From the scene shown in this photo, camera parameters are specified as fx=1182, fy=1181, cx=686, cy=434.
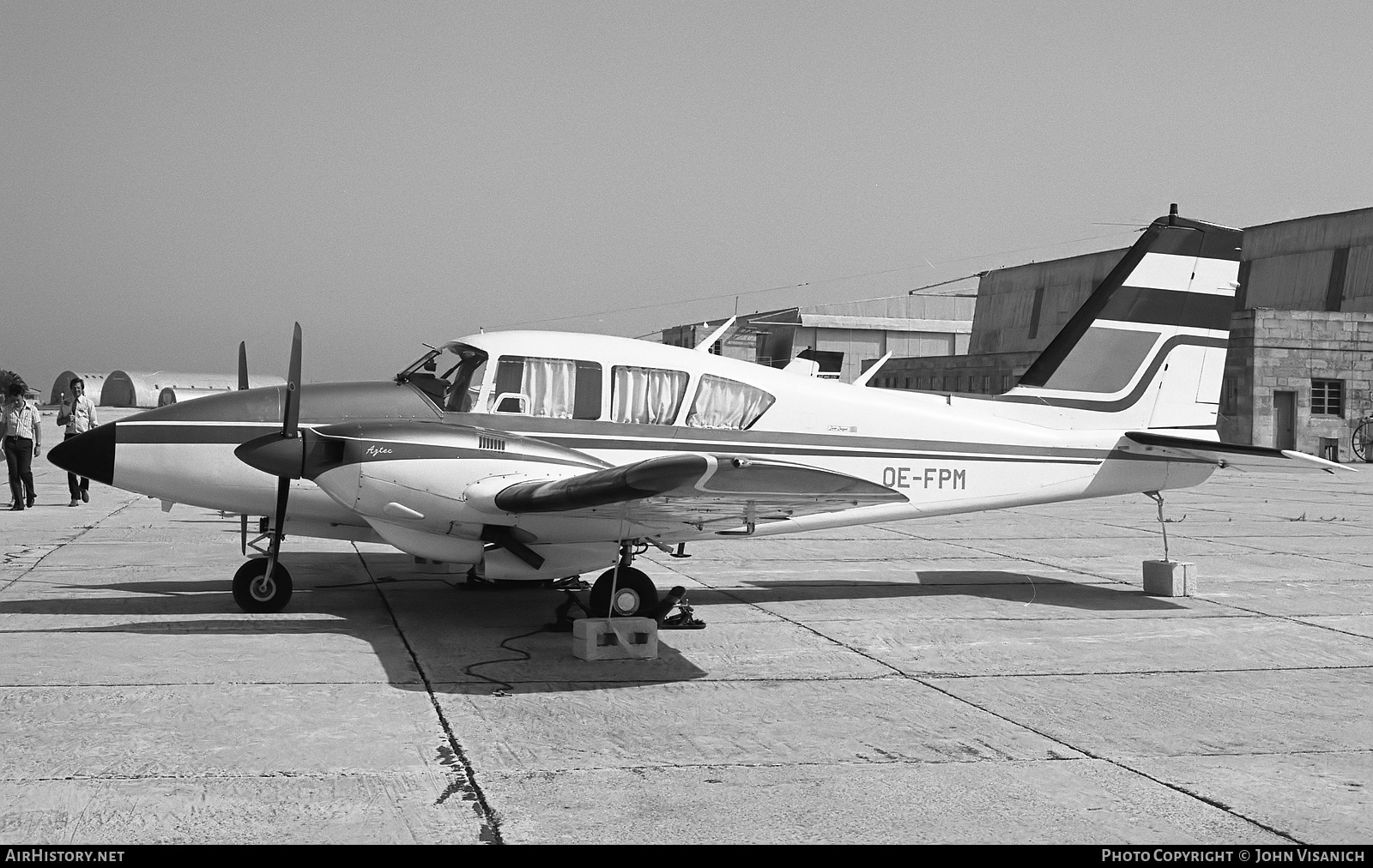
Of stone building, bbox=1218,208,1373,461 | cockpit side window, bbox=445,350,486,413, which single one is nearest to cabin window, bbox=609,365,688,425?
cockpit side window, bbox=445,350,486,413

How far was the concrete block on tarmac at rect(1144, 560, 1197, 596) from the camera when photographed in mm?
10930

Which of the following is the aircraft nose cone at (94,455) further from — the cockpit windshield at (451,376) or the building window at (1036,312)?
the building window at (1036,312)

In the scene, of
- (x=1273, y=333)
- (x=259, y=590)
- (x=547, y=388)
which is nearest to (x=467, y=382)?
(x=547, y=388)

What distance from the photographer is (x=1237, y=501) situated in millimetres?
22875

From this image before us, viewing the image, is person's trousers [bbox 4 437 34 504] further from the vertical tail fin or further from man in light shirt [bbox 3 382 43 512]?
the vertical tail fin

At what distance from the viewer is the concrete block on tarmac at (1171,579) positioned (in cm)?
1093

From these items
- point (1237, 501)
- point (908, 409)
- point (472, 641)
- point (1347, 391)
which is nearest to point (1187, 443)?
point (908, 409)

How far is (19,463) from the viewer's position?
18203 mm

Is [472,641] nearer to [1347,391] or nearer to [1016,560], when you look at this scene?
[1016,560]

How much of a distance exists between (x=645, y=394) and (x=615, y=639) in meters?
2.51

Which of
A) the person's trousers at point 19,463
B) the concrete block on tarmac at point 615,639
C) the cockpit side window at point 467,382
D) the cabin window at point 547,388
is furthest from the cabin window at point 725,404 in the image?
the person's trousers at point 19,463

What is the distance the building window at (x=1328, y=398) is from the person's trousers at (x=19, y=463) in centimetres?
3972

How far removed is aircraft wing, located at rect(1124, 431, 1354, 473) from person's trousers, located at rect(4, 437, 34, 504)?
15.8 metres

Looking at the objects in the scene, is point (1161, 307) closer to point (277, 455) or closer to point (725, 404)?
point (725, 404)
